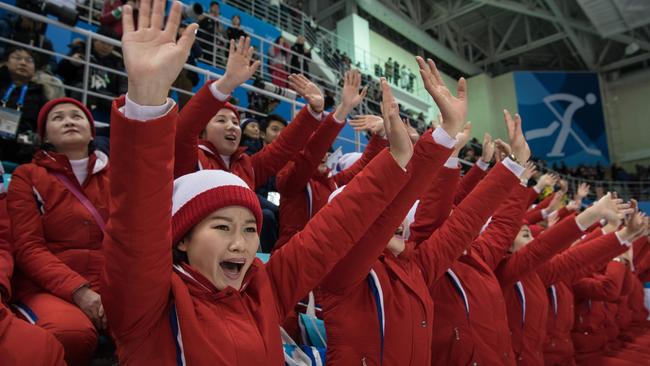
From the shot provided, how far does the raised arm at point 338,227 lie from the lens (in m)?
1.30

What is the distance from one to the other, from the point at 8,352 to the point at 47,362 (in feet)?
0.28

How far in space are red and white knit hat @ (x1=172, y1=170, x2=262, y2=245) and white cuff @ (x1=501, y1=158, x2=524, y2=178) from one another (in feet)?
4.44

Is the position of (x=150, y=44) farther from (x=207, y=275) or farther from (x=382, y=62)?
(x=382, y=62)

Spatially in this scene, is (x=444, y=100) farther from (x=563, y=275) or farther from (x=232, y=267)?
(x=563, y=275)

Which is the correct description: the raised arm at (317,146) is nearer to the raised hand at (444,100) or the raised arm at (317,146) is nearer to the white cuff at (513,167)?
the white cuff at (513,167)

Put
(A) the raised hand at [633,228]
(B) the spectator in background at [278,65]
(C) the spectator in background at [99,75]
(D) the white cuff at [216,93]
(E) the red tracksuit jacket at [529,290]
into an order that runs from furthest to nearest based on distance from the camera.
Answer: (B) the spectator in background at [278,65] < (C) the spectator in background at [99,75] < (A) the raised hand at [633,228] < (E) the red tracksuit jacket at [529,290] < (D) the white cuff at [216,93]

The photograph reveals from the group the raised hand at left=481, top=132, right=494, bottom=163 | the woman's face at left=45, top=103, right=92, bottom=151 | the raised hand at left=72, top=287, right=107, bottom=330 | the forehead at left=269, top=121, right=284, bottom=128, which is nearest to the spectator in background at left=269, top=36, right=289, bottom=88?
the forehead at left=269, top=121, right=284, bottom=128

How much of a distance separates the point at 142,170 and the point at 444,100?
42.6 inches

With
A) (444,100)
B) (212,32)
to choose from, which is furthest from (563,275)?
(212,32)

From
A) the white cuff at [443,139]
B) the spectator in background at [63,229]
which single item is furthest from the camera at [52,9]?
Result: the white cuff at [443,139]

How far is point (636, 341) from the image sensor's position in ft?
13.0

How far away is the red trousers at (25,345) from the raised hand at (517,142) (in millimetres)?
1939

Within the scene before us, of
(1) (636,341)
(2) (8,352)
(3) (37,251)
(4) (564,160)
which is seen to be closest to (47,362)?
(2) (8,352)

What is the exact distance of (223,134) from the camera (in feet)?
7.82
